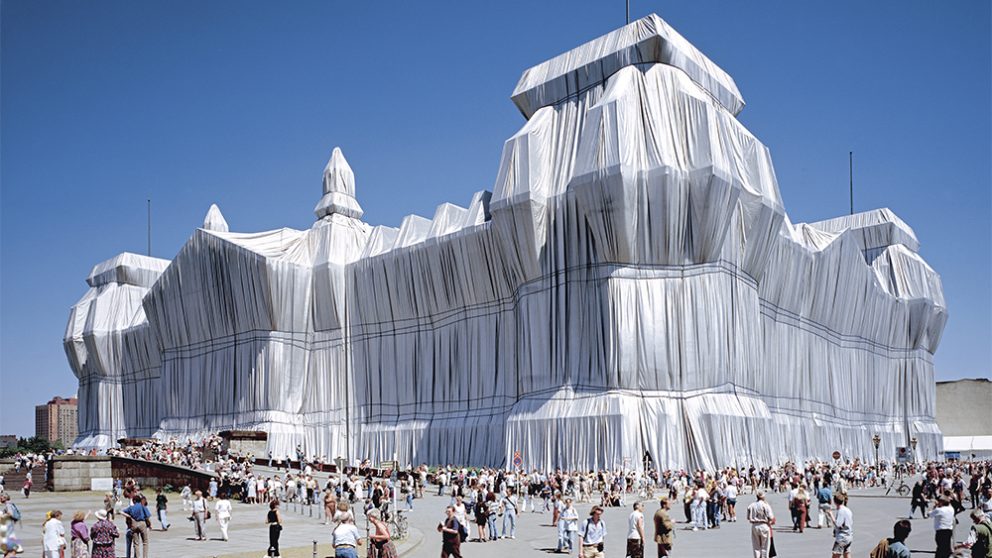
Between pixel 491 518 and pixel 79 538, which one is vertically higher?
pixel 79 538

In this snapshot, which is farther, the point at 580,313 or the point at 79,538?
the point at 580,313

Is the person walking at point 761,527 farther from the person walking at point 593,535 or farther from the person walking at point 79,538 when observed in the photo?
the person walking at point 79,538

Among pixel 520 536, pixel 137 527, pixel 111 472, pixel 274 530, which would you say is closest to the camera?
pixel 137 527

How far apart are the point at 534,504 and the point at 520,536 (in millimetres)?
12406

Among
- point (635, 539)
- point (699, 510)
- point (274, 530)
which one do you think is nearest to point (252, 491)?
point (699, 510)

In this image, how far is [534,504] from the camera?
132 feet

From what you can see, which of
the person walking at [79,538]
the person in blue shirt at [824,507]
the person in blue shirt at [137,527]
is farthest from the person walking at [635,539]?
the person in blue shirt at [824,507]

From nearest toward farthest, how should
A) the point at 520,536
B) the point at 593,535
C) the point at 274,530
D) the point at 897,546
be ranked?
the point at 897,546, the point at 593,535, the point at 274,530, the point at 520,536

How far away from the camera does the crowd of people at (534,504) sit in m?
18.1

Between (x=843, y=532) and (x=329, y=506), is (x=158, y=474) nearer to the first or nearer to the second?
(x=329, y=506)

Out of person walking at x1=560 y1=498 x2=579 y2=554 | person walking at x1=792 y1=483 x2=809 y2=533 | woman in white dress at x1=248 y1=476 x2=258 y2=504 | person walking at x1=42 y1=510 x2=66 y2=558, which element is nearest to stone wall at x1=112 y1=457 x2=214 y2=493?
woman in white dress at x1=248 y1=476 x2=258 y2=504

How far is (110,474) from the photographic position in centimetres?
4850

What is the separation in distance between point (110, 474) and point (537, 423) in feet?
65.7

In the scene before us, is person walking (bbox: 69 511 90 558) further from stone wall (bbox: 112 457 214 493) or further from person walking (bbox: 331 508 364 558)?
stone wall (bbox: 112 457 214 493)
